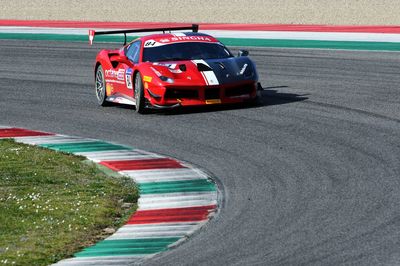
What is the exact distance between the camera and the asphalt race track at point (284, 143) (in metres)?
8.95

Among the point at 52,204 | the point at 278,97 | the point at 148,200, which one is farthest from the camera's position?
the point at 278,97

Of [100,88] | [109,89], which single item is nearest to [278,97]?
[109,89]

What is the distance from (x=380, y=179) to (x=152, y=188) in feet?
7.80

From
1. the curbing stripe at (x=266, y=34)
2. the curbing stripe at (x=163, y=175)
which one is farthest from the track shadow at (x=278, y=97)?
the curbing stripe at (x=266, y=34)

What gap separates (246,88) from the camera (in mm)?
16766

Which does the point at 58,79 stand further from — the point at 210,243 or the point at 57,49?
the point at 210,243

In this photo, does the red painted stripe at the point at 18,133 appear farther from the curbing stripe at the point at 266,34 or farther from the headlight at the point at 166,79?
the curbing stripe at the point at 266,34

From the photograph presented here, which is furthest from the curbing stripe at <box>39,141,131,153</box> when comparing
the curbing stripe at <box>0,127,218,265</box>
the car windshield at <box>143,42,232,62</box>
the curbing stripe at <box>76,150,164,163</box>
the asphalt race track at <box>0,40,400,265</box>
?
the car windshield at <box>143,42,232,62</box>

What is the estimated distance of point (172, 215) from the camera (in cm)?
1041

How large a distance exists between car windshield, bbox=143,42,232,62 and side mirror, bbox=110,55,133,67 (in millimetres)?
330

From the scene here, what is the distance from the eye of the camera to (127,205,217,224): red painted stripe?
10172 millimetres

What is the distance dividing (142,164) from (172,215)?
280cm

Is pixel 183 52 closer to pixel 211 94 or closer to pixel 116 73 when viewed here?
pixel 211 94

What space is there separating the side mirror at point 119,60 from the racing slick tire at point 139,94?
51cm
